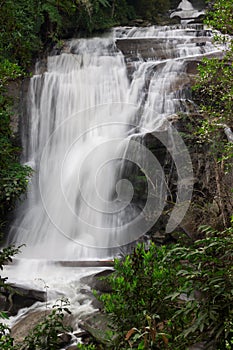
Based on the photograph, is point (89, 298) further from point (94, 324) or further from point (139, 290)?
point (139, 290)

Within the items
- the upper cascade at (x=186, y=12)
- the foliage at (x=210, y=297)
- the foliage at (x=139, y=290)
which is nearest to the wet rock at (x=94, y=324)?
the foliage at (x=139, y=290)

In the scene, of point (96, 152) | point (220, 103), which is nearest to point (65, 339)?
point (220, 103)

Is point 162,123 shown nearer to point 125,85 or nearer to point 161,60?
point 125,85

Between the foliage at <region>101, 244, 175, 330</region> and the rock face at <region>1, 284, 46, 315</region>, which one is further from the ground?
the foliage at <region>101, 244, 175, 330</region>

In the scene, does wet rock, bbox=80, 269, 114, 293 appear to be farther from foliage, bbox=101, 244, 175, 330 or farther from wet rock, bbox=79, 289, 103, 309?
foliage, bbox=101, 244, 175, 330

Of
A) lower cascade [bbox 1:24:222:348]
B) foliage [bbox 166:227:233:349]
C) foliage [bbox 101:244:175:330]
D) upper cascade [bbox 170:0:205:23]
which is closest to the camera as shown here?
foliage [bbox 166:227:233:349]

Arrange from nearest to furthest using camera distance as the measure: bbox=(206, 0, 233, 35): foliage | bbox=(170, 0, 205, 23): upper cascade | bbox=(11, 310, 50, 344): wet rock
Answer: bbox=(206, 0, 233, 35): foliage → bbox=(11, 310, 50, 344): wet rock → bbox=(170, 0, 205, 23): upper cascade

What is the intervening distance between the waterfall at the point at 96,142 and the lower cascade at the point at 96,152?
23mm

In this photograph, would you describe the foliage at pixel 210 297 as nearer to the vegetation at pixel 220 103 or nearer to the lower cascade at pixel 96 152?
the vegetation at pixel 220 103

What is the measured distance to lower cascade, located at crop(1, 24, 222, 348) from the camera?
302 inches

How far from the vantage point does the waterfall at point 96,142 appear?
7914 mm

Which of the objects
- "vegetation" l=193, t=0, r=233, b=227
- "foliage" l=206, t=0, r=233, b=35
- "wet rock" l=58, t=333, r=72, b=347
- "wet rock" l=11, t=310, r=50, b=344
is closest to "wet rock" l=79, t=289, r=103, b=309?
"wet rock" l=11, t=310, r=50, b=344

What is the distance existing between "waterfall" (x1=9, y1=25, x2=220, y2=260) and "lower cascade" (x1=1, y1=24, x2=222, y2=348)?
23 millimetres

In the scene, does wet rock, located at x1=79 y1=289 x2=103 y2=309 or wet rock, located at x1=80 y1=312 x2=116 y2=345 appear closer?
wet rock, located at x1=80 y1=312 x2=116 y2=345
